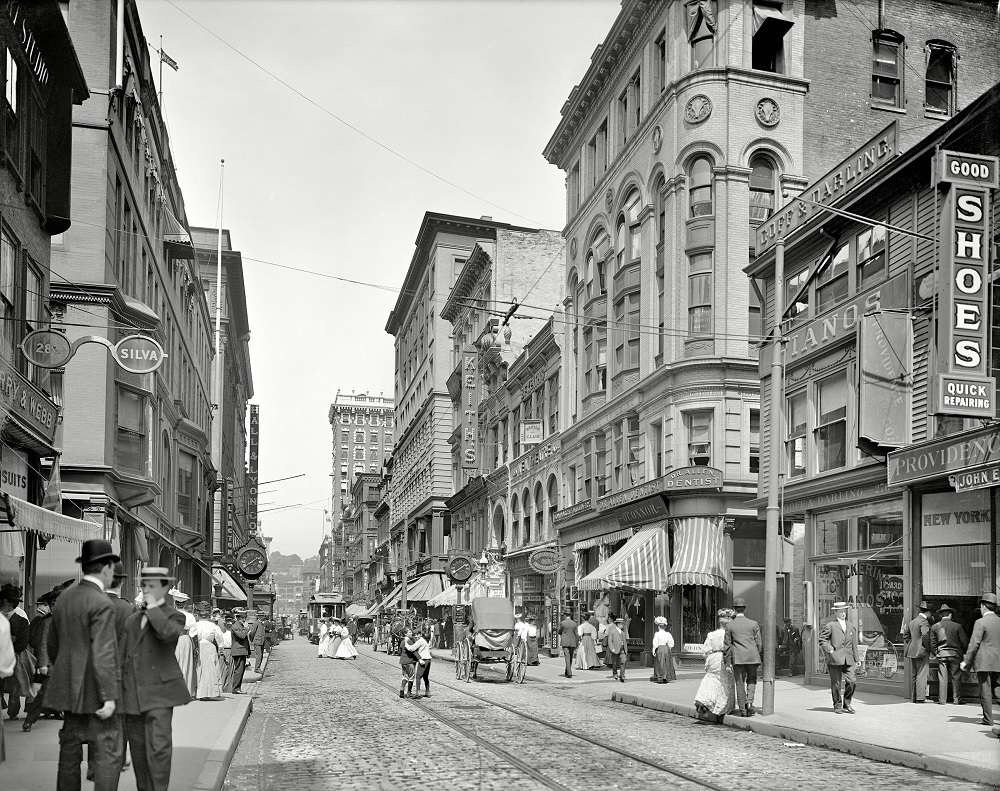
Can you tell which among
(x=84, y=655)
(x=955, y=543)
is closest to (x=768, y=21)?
(x=955, y=543)

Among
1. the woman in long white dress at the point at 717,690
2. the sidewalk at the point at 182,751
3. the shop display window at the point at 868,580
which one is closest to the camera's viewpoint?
the sidewalk at the point at 182,751

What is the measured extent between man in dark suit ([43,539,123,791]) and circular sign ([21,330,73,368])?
12135 millimetres

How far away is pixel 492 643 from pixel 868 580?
988cm

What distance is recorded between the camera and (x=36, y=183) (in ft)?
68.2

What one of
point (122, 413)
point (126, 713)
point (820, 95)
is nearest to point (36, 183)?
point (122, 413)

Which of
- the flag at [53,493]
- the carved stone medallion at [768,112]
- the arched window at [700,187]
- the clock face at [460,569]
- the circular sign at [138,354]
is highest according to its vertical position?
the carved stone medallion at [768,112]

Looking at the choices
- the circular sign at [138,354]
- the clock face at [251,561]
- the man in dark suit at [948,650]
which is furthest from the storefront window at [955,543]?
the clock face at [251,561]

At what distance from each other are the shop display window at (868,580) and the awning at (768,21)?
54.2ft

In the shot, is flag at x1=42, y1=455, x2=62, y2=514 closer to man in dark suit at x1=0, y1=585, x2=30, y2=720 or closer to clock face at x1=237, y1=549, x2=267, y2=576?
man in dark suit at x1=0, y1=585, x2=30, y2=720

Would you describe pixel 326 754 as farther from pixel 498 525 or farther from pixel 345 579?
pixel 345 579

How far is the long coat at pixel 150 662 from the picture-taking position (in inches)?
337

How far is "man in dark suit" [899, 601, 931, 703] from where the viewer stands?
18.9 m

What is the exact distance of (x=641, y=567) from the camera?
105ft

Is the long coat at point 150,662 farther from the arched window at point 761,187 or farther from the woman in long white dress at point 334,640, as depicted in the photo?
the woman in long white dress at point 334,640
